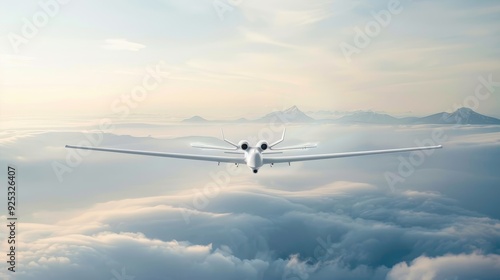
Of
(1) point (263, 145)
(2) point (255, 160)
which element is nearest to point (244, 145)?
(1) point (263, 145)

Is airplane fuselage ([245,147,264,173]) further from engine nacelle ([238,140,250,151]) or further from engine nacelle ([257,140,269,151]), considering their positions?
engine nacelle ([238,140,250,151])

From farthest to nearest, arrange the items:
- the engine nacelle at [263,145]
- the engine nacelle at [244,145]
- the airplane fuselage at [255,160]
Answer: the engine nacelle at [244,145]
the engine nacelle at [263,145]
the airplane fuselage at [255,160]

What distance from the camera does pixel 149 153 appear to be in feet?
105

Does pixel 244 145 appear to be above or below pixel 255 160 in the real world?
above

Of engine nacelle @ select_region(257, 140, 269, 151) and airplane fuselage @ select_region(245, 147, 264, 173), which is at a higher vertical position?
engine nacelle @ select_region(257, 140, 269, 151)

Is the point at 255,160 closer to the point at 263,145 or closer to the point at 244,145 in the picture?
the point at 263,145

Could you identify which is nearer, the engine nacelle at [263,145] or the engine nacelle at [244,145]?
the engine nacelle at [263,145]

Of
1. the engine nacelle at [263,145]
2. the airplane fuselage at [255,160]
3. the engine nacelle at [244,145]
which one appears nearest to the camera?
the airplane fuselage at [255,160]

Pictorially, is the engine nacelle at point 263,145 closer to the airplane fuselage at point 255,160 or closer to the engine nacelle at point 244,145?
the airplane fuselage at point 255,160

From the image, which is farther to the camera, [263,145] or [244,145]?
[244,145]

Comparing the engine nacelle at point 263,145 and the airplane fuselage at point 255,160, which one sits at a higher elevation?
the engine nacelle at point 263,145

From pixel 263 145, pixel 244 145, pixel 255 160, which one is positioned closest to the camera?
pixel 255 160

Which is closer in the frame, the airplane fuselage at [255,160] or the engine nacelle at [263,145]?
the airplane fuselage at [255,160]

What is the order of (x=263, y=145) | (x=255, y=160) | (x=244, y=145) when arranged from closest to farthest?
(x=255, y=160), (x=263, y=145), (x=244, y=145)
